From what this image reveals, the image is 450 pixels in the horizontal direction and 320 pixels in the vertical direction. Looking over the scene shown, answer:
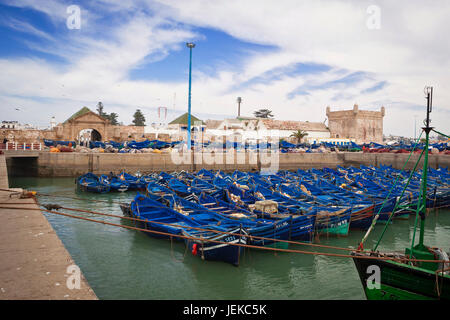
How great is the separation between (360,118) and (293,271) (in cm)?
6943

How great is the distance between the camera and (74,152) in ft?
118

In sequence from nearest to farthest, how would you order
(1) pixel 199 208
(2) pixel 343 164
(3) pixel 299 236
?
(3) pixel 299 236
(1) pixel 199 208
(2) pixel 343 164

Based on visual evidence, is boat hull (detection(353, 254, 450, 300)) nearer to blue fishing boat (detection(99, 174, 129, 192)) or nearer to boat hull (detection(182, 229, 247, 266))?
boat hull (detection(182, 229, 247, 266))

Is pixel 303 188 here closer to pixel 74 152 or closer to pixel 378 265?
pixel 378 265

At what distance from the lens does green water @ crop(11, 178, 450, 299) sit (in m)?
9.22

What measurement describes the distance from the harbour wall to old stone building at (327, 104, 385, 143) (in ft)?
91.8

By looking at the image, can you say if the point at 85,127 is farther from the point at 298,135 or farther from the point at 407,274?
the point at 407,274

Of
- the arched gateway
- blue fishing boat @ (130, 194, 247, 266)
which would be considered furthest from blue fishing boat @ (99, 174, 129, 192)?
the arched gateway

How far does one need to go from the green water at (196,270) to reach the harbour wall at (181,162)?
20.8 meters

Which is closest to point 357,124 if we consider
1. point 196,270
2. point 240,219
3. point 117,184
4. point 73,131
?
point 73,131

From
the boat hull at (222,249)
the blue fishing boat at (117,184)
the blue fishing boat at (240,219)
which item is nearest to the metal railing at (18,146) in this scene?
the blue fishing boat at (117,184)

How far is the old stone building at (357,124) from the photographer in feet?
234

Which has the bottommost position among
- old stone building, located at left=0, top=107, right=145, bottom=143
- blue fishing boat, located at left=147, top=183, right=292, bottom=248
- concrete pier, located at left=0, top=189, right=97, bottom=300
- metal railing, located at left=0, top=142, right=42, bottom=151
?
blue fishing boat, located at left=147, top=183, right=292, bottom=248
